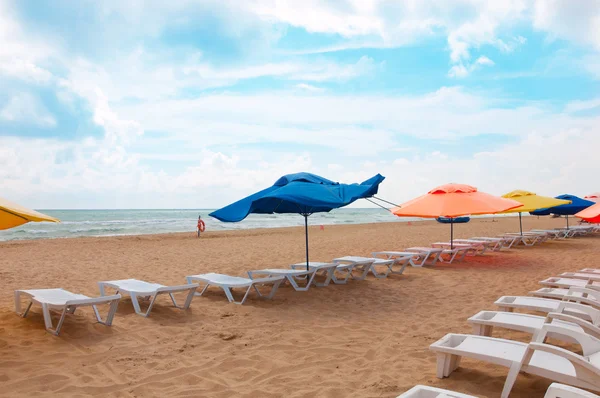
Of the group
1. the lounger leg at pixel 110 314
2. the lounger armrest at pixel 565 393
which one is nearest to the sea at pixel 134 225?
the lounger leg at pixel 110 314

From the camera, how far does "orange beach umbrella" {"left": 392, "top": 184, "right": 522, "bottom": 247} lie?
806 cm

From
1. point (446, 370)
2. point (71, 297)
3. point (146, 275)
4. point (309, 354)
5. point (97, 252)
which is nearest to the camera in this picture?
point (446, 370)

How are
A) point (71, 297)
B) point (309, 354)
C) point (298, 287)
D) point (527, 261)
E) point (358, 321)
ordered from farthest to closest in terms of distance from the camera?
point (527, 261), point (298, 287), point (358, 321), point (71, 297), point (309, 354)

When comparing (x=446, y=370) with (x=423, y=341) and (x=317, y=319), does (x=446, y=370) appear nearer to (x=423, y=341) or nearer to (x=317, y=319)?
(x=423, y=341)

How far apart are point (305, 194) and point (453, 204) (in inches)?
150

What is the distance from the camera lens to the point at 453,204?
8.33m

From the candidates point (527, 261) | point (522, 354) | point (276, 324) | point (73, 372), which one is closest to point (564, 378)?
point (522, 354)

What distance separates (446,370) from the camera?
3326mm

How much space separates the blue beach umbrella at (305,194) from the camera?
19.2 feet

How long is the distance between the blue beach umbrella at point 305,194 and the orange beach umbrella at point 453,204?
2.26m

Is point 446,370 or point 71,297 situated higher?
point 71,297

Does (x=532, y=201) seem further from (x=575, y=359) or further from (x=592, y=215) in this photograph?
(x=575, y=359)

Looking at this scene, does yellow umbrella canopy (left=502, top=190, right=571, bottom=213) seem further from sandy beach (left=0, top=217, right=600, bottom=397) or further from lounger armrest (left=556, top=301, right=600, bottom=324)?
lounger armrest (left=556, top=301, right=600, bottom=324)

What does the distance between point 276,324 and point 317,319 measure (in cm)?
56
